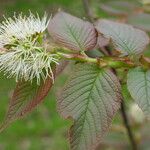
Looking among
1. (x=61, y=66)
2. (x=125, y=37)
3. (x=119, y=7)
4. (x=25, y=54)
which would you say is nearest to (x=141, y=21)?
(x=119, y=7)

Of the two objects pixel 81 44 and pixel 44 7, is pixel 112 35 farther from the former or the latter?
pixel 44 7

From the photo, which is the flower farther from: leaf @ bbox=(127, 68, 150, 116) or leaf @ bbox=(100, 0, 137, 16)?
leaf @ bbox=(100, 0, 137, 16)

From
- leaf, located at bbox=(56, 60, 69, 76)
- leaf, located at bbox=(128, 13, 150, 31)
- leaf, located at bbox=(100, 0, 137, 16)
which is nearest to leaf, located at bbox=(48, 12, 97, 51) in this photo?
leaf, located at bbox=(56, 60, 69, 76)

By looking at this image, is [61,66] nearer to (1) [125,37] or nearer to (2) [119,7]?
(1) [125,37]

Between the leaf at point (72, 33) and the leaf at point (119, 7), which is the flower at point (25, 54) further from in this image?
the leaf at point (119, 7)

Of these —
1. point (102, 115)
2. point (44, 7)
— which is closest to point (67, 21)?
point (102, 115)

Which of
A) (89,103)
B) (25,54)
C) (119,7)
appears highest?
(25,54)

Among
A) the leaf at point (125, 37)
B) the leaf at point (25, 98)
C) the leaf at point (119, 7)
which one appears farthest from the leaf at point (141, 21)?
the leaf at point (25, 98)
